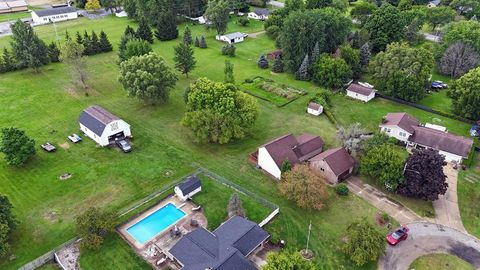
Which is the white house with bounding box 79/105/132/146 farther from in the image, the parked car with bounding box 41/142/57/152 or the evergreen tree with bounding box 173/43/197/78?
the evergreen tree with bounding box 173/43/197/78

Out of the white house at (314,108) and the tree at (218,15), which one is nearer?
the white house at (314,108)

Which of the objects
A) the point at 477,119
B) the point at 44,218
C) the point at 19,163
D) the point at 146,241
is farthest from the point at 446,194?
the point at 19,163

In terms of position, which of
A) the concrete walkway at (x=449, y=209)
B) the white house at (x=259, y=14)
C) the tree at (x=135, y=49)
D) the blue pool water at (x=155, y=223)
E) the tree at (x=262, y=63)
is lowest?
the concrete walkway at (x=449, y=209)

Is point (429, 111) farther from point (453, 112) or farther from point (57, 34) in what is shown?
point (57, 34)

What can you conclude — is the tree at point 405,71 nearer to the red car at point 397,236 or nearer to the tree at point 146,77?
the red car at point 397,236

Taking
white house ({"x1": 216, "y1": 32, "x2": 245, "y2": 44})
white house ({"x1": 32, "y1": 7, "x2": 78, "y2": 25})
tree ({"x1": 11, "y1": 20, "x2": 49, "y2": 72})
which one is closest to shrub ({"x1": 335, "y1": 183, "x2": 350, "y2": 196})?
white house ({"x1": 216, "y1": 32, "x2": 245, "y2": 44})

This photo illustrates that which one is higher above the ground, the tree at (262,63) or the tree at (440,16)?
the tree at (440,16)

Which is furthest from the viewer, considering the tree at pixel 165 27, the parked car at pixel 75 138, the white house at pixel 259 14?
the white house at pixel 259 14

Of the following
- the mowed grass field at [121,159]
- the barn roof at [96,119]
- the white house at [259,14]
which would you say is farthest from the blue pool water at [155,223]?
the white house at [259,14]
